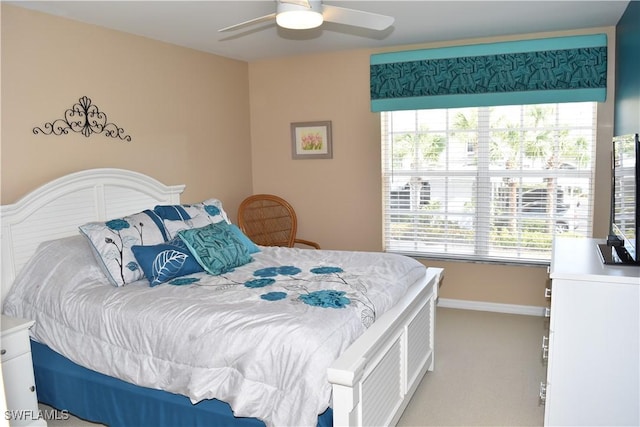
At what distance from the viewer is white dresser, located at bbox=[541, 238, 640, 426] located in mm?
2307

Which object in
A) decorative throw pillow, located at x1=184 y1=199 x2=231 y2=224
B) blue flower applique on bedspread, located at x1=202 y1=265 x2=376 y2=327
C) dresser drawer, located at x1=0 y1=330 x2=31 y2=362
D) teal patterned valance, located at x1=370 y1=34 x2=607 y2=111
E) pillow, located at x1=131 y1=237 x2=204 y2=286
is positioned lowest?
dresser drawer, located at x1=0 y1=330 x2=31 y2=362

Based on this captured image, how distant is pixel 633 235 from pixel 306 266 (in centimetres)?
182

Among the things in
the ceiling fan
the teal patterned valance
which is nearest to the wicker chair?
the teal patterned valance

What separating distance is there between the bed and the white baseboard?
4.66ft

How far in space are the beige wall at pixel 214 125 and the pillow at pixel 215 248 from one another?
0.99 meters

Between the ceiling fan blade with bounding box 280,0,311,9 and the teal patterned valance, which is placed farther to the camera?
the teal patterned valance

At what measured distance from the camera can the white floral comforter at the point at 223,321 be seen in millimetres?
2117

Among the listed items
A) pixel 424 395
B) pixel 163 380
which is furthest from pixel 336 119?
pixel 163 380

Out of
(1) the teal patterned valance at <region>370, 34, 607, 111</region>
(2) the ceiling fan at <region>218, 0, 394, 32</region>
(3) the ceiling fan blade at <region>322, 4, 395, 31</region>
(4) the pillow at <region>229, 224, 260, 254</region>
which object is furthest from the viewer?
(1) the teal patterned valance at <region>370, 34, 607, 111</region>

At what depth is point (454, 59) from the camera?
171 inches

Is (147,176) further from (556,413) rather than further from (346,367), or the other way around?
(556,413)

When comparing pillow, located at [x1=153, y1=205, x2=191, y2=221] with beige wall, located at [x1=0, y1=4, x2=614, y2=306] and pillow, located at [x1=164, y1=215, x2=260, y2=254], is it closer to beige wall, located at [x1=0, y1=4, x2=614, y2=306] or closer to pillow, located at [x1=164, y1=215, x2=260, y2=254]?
pillow, located at [x1=164, y1=215, x2=260, y2=254]

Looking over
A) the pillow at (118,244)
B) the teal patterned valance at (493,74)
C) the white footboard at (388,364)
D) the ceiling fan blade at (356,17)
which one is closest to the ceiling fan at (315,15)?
the ceiling fan blade at (356,17)

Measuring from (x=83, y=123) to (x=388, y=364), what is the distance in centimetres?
256
